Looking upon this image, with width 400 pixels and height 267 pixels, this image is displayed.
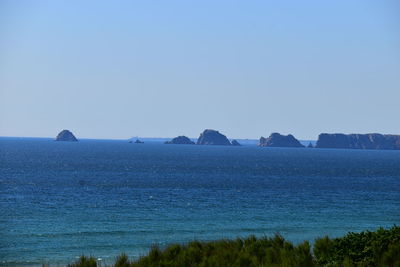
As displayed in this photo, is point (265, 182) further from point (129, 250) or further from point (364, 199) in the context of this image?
point (129, 250)

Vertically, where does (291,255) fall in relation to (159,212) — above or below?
above

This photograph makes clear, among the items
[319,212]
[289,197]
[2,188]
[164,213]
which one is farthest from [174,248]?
[2,188]

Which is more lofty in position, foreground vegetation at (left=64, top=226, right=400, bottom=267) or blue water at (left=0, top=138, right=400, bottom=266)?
foreground vegetation at (left=64, top=226, right=400, bottom=267)

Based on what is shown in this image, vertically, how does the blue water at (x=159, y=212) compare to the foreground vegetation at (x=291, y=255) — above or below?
below

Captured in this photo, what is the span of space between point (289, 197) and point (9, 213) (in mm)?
29373

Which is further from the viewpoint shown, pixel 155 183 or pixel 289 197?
pixel 155 183

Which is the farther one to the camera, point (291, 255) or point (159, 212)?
point (159, 212)

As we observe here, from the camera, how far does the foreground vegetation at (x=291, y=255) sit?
1688 cm

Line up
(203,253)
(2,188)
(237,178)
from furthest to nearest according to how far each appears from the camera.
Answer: (237,178), (2,188), (203,253)

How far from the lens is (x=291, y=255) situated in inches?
694

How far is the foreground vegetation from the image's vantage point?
16.9m

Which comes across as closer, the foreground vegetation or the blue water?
the foreground vegetation

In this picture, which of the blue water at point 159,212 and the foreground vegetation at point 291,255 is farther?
the blue water at point 159,212

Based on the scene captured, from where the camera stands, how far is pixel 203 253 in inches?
731
